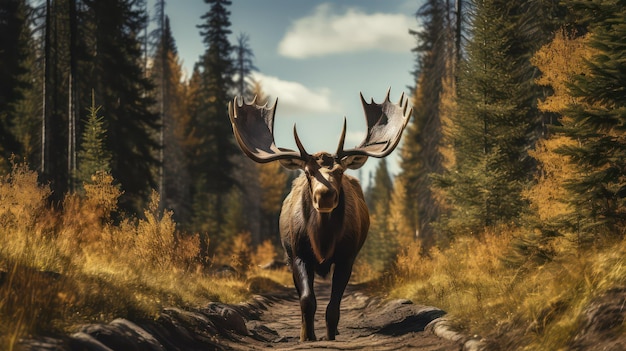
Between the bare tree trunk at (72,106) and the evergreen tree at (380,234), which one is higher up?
the bare tree trunk at (72,106)

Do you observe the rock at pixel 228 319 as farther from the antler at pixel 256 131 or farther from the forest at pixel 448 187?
the antler at pixel 256 131

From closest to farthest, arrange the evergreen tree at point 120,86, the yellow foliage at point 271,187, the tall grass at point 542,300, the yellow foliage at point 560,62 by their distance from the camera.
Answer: the tall grass at point 542,300 < the yellow foliage at point 560,62 < the evergreen tree at point 120,86 < the yellow foliage at point 271,187

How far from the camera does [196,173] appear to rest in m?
43.8

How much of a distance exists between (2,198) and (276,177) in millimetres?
Answer: 52879

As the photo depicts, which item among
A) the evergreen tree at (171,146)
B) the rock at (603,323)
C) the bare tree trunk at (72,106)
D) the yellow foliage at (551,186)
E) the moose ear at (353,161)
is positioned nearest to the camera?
the rock at (603,323)

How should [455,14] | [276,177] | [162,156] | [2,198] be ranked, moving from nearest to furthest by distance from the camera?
[2,198]
[455,14]
[162,156]
[276,177]

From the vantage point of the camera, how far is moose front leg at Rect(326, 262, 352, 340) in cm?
845

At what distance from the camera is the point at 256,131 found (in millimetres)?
10523

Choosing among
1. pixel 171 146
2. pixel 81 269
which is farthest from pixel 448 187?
pixel 171 146

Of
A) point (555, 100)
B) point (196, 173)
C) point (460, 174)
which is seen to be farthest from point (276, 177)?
point (555, 100)

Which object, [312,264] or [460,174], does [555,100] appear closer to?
[460,174]

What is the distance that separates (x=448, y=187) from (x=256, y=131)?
872 centimetres

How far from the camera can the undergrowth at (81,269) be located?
5.02 m

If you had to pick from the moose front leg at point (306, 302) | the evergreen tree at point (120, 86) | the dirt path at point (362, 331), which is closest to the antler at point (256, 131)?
the moose front leg at point (306, 302)
